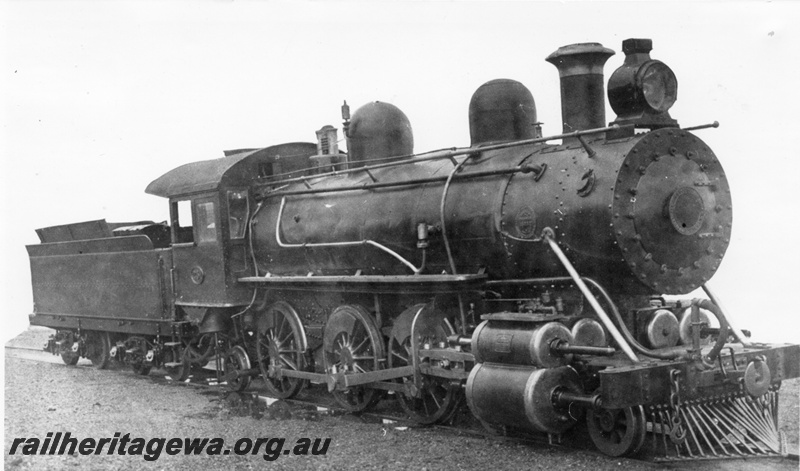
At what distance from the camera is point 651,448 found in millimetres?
6742

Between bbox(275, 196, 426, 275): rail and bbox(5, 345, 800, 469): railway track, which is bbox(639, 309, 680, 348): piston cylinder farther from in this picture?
bbox(275, 196, 426, 275): rail

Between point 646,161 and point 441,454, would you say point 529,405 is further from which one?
point 646,161

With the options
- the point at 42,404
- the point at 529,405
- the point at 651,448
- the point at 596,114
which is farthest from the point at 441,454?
the point at 42,404

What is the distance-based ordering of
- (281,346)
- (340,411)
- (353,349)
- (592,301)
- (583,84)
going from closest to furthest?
(592,301) → (583,84) → (353,349) → (340,411) → (281,346)

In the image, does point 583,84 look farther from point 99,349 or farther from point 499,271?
point 99,349

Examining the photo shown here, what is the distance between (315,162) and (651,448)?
228 inches

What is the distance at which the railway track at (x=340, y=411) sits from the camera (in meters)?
7.07

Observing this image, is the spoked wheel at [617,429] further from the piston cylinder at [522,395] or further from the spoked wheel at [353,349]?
the spoked wheel at [353,349]

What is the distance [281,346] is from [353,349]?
59.0 inches

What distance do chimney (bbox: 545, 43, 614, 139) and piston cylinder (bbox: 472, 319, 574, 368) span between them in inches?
76.3

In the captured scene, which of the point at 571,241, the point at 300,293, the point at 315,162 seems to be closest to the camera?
the point at 571,241

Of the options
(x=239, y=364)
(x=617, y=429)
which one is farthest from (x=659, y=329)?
(x=239, y=364)

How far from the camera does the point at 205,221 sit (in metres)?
10.8

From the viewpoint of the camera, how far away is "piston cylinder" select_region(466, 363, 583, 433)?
21.3 feet
